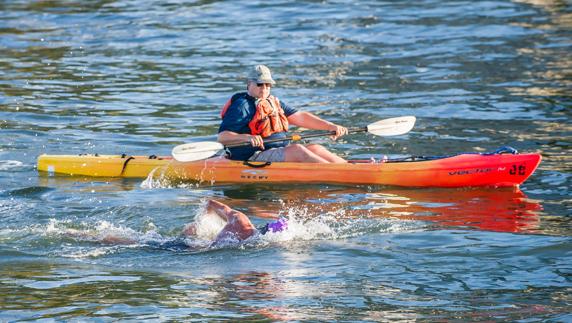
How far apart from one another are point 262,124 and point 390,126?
1408 millimetres

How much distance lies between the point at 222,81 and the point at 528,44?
17.6 ft

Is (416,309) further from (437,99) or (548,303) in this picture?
(437,99)

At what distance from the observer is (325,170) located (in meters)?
10.8

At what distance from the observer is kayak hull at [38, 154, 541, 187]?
415 inches

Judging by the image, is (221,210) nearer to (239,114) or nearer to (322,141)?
(239,114)

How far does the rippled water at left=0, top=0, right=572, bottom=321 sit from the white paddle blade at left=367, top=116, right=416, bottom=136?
0.78m

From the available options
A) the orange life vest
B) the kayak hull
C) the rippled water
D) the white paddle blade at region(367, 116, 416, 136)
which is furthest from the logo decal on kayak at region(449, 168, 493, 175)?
the orange life vest

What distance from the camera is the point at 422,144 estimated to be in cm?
1266

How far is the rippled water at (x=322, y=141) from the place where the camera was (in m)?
7.23

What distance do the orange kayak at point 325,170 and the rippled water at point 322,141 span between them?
0.14 meters

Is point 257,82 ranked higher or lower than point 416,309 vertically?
higher

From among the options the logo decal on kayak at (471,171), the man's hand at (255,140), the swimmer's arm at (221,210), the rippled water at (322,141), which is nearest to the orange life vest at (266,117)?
the man's hand at (255,140)

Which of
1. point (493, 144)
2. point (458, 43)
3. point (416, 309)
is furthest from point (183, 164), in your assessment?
point (458, 43)

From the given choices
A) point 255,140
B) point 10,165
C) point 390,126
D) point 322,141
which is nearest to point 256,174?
point 255,140
